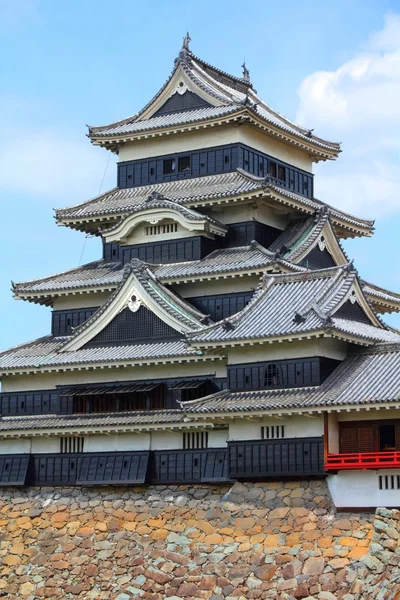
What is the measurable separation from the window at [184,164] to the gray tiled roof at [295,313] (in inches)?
343

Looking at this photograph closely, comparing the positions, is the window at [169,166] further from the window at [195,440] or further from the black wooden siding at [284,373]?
the window at [195,440]

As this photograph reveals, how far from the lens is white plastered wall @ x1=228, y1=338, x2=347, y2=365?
125 feet

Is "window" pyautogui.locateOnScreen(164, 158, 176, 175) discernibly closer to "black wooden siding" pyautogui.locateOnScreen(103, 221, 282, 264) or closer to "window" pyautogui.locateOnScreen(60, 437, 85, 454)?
"black wooden siding" pyautogui.locateOnScreen(103, 221, 282, 264)

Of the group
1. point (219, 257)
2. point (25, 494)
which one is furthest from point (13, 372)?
point (219, 257)

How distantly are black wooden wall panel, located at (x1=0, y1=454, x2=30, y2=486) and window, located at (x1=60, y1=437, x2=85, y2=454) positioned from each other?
5.12 ft

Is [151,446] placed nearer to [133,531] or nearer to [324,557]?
[133,531]

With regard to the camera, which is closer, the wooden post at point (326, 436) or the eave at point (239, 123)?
the wooden post at point (326, 436)

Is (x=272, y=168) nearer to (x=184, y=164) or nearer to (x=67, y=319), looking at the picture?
(x=184, y=164)

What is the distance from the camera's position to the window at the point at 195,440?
4122cm

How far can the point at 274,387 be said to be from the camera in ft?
127

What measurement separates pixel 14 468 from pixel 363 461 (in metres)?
15.4

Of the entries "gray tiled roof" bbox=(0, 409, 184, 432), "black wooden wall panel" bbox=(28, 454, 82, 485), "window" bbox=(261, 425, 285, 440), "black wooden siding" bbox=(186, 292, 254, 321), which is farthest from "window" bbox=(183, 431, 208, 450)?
"black wooden siding" bbox=(186, 292, 254, 321)

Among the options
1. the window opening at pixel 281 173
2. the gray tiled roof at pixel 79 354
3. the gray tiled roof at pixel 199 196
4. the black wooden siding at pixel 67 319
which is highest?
the window opening at pixel 281 173

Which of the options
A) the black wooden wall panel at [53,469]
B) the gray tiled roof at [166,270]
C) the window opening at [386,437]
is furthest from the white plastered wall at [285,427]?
the black wooden wall panel at [53,469]
